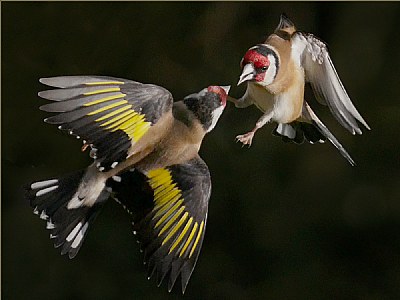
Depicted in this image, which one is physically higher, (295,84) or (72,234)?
(295,84)

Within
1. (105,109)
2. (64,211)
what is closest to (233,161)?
(64,211)

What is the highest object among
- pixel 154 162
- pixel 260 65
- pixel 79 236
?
pixel 260 65

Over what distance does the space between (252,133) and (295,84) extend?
112mm

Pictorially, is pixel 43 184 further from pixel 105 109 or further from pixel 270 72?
pixel 270 72

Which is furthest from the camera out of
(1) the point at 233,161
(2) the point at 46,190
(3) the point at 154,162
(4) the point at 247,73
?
(1) the point at 233,161

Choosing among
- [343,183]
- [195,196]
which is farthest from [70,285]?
[195,196]

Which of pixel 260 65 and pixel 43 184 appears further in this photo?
pixel 43 184

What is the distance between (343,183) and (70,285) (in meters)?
0.90

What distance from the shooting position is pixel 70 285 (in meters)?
2.86

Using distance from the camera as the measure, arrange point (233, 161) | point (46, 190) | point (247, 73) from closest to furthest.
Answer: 1. point (247, 73)
2. point (46, 190)
3. point (233, 161)

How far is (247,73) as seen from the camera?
34.1 inches

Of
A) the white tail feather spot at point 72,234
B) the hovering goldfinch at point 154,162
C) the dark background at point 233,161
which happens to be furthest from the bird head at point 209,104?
the dark background at point 233,161

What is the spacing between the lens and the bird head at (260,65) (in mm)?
872

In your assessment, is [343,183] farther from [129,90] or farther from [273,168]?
[129,90]
